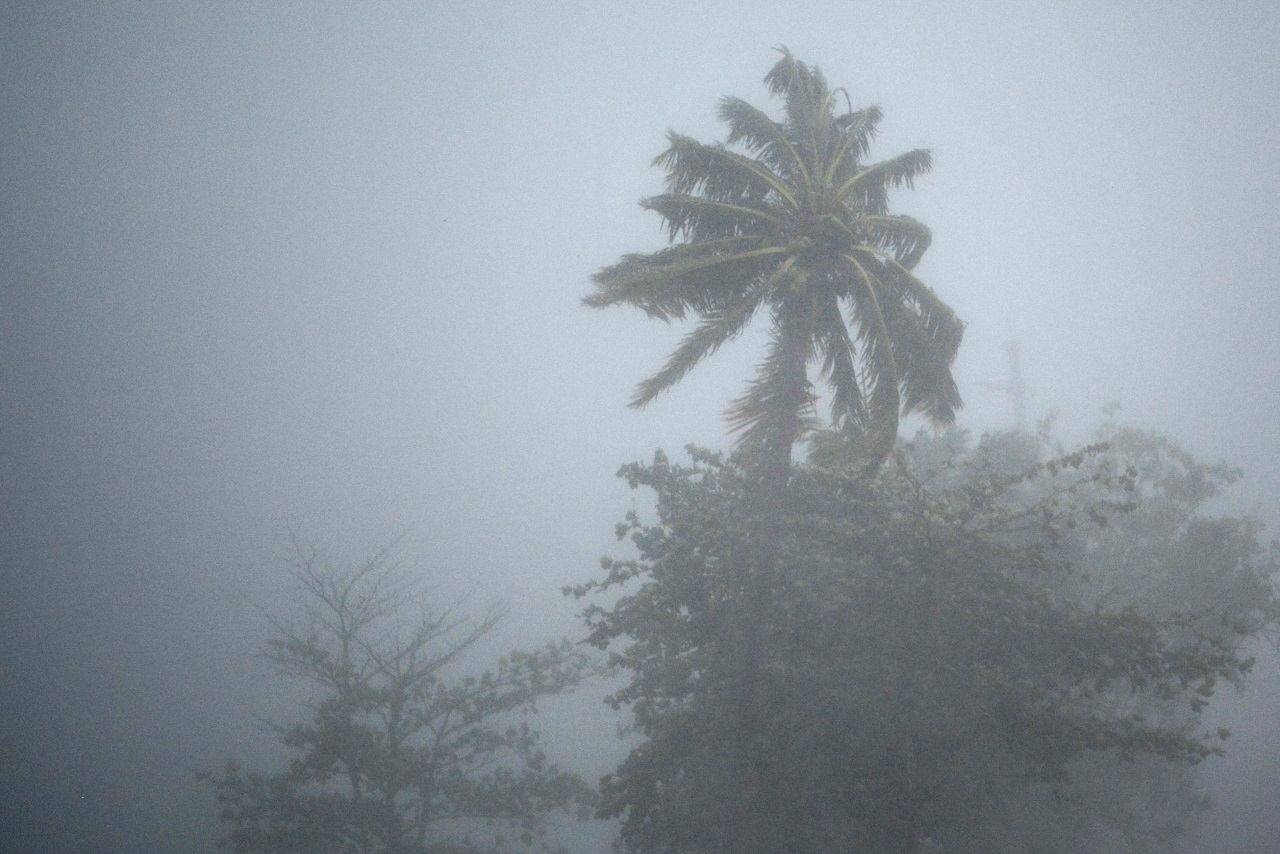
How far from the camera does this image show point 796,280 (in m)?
6.49

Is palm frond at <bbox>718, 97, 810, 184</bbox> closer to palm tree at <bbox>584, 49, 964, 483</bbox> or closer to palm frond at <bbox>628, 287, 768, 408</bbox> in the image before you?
palm tree at <bbox>584, 49, 964, 483</bbox>

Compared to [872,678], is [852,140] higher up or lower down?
higher up

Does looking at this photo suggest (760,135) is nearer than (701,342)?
No

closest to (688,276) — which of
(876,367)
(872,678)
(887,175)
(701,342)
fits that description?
(701,342)

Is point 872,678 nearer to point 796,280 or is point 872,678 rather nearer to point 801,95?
point 796,280

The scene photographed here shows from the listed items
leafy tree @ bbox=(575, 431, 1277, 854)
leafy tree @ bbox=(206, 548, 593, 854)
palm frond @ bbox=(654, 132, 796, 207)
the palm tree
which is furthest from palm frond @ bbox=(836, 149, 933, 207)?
leafy tree @ bbox=(206, 548, 593, 854)

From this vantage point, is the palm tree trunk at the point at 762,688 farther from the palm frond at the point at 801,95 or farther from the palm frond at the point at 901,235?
the palm frond at the point at 801,95

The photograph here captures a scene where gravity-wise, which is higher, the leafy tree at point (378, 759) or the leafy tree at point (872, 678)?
the leafy tree at point (872, 678)

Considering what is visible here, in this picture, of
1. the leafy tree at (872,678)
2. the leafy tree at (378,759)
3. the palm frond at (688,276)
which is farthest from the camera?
the leafy tree at (378,759)

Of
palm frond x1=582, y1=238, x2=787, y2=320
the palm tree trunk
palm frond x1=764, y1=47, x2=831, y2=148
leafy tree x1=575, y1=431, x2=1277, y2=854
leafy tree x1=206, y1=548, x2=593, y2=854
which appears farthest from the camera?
leafy tree x1=206, y1=548, x2=593, y2=854

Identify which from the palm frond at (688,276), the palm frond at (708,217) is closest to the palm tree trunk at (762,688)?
the palm frond at (688,276)

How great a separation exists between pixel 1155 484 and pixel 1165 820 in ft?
39.7

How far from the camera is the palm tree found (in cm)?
693

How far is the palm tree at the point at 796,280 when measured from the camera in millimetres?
6926
